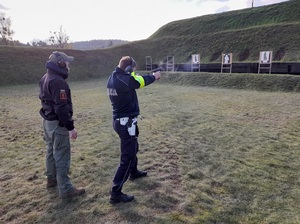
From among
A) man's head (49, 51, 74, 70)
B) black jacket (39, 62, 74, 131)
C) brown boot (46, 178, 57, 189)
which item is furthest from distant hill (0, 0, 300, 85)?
brown boot (46, 178, 57, 189)

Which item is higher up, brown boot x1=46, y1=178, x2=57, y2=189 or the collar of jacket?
the collar of jacket

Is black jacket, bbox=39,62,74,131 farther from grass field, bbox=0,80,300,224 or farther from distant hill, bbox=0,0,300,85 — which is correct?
distant hill, bbox=0,0,300,85

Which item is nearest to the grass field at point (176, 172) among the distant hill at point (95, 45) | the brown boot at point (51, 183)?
the brown boot at point (51, 183)

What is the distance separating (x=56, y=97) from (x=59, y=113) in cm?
18

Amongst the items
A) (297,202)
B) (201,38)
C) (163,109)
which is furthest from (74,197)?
(201,38)

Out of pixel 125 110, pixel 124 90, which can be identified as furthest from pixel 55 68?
pixel 125 110

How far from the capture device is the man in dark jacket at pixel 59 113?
266 cm

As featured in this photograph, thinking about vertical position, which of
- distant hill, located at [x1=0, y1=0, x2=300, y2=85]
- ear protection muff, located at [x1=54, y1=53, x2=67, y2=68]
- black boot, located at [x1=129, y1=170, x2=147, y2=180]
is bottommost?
black boot, located at [x1=129, y1=170, x2=147, y2=180]

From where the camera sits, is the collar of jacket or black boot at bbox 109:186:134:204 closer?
the collar of jacket

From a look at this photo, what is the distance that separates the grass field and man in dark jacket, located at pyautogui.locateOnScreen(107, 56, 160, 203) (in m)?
0.29

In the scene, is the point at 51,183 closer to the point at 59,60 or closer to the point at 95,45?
the point at 59,60

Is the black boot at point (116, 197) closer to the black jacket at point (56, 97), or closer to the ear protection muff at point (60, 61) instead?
the black jacket at point (56, 97)

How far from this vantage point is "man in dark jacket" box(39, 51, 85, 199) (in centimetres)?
266

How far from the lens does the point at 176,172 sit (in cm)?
362
